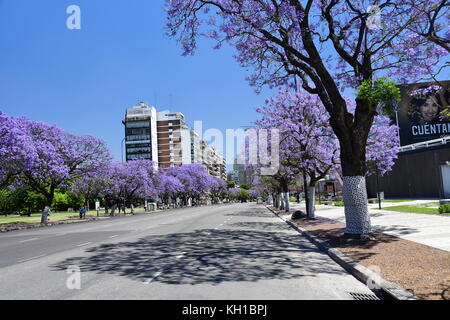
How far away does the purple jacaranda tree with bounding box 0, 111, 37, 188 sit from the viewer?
94.6ft

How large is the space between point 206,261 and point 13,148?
24.6 meters

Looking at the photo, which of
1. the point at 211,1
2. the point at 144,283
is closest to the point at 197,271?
the point at 144,283

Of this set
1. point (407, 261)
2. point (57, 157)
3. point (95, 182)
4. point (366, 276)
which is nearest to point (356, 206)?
point (407, 261)

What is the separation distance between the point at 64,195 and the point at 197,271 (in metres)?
95.5

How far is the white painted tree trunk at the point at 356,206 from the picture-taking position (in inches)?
492

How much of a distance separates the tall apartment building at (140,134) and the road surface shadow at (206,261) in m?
120

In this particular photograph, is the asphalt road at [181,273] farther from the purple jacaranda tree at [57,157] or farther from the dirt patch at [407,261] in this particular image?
the purple jacaranda tree at [57,157]

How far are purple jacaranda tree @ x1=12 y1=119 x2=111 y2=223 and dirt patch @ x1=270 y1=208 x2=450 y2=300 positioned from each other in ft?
90.1

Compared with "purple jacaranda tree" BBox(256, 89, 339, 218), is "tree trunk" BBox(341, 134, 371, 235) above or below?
below

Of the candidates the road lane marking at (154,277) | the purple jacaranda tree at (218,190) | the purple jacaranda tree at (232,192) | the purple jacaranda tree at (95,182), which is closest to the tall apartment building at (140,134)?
the purple jacaranda tree at (218,190)

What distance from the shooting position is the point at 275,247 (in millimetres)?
12508

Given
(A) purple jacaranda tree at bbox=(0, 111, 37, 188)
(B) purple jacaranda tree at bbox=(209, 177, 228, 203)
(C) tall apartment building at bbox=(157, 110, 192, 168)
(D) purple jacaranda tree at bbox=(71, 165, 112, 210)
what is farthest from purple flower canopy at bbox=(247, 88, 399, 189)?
(C) tall apartment building at bbox=(157, 110, 192, 168)

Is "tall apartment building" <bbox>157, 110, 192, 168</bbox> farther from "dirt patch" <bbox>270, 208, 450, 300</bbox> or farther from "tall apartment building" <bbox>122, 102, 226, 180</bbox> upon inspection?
"dirt patch" <bbox>270, 208, 450, 300</bbox>
